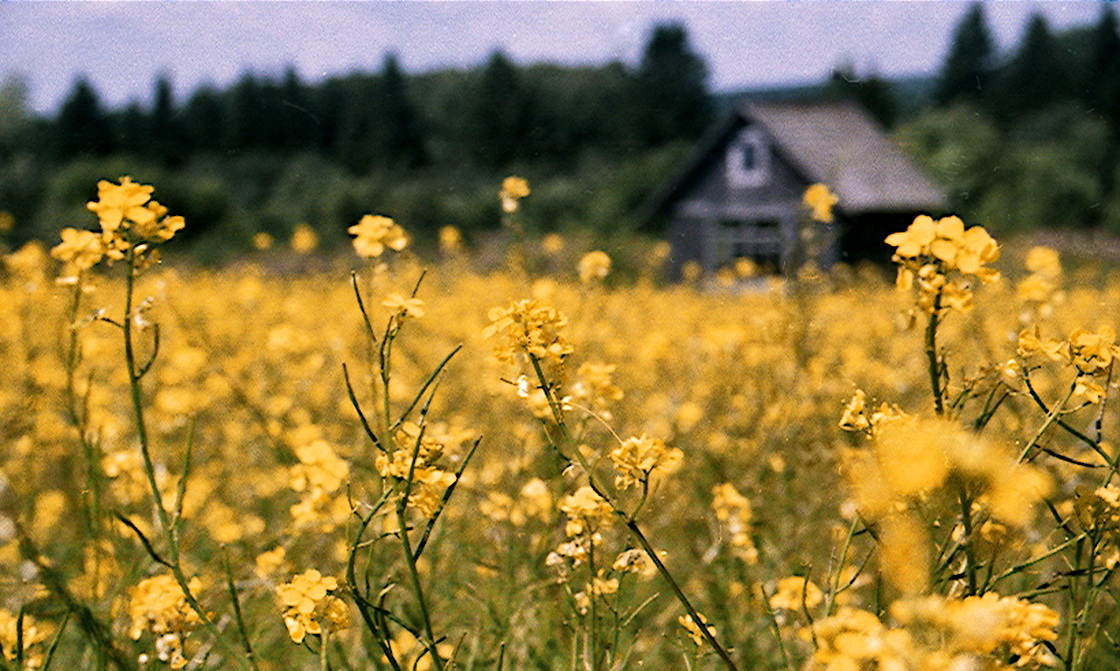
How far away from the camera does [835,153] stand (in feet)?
54.5

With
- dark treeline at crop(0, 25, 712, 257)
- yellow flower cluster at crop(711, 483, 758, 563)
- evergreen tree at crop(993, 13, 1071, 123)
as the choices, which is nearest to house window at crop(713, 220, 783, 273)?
dark treeline at crop(0, 25, 712, 257)

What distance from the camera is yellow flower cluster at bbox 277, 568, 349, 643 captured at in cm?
105

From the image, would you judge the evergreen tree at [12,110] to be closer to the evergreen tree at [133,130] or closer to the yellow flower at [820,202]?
the evergreen tree at [133,130]

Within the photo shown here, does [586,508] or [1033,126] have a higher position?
[1033,126]

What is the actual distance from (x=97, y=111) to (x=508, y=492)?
3466 cm

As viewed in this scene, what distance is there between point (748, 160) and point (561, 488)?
16703mm

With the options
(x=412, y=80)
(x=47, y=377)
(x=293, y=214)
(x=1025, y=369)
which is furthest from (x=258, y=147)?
(x=1025, y=369)

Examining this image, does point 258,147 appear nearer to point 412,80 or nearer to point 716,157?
point 412,80

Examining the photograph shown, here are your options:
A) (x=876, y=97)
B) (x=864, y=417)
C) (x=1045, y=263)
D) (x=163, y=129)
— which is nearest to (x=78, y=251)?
(x=864, y=417)

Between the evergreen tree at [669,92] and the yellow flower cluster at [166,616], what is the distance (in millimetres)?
45593

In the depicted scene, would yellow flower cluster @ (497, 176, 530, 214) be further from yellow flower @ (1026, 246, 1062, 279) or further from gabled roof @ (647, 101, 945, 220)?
gabled roof @ (647, 101, 945, 220)

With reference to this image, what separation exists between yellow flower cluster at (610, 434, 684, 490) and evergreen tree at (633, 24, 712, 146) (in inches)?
1799

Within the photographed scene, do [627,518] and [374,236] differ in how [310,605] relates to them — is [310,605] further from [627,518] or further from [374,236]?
[374,236]

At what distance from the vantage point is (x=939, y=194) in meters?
15.1
